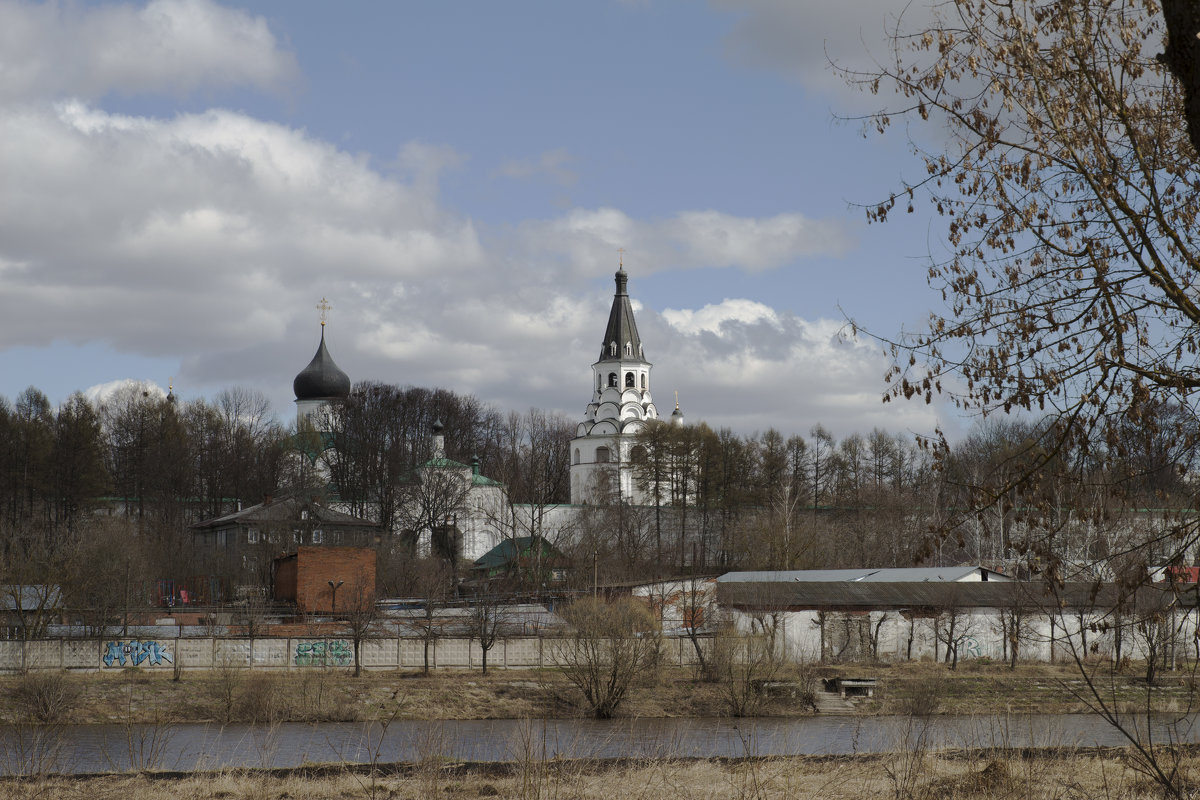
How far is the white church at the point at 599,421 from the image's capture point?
7919cm

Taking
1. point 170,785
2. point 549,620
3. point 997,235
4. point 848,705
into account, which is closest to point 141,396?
point 549,620

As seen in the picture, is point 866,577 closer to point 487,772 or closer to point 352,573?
point 352,573

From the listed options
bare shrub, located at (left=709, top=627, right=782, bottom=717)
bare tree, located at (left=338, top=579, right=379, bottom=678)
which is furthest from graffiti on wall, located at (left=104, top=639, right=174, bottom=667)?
bare shrub, located at (left=709, top=627, right=782, bottom=717)

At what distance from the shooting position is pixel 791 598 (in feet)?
126

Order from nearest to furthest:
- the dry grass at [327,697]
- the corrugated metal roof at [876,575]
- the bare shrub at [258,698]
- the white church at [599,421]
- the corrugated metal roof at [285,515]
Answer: the bare shrub at [258,698]
the dry grass at [327,697]
the corrugated metal roof at [876,575]
the corrugated metal roof at [285,515]
the white church at [599,421]

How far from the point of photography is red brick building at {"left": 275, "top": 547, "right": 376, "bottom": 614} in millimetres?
46250

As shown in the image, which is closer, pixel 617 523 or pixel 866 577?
pixel 866 577

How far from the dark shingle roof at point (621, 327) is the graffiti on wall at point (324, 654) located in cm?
5990

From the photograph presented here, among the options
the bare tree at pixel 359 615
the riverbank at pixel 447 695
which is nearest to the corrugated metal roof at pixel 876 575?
the riverbank at pixel 447 695

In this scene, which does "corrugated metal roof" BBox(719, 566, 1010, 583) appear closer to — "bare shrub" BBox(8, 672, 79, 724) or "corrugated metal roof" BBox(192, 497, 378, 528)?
"bare shrub" BBox(8, 672, 79, 724)

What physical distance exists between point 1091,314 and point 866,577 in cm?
3686

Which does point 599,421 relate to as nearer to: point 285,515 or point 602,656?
point 285,515

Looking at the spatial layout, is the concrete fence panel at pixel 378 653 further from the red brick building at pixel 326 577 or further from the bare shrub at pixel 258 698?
the red brick building at pixel 326 577

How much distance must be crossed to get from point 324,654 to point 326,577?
462 inches
